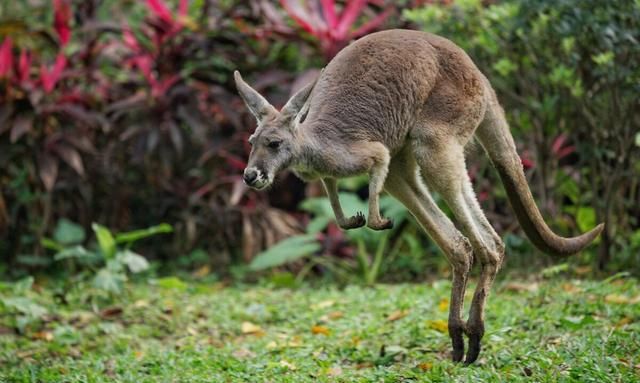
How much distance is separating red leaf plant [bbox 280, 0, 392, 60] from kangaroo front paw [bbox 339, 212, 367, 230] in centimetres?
381

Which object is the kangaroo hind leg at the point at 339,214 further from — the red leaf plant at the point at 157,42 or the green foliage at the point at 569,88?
the red leaf plant at the point at 157,42

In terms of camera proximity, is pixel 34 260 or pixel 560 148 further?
pixel 560 148

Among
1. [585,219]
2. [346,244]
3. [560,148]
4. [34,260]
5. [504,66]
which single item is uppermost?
[504,66]

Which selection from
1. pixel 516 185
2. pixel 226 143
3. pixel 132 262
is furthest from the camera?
pixel 226 143

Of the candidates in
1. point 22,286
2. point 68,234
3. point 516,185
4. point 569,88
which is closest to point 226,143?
point 68,234

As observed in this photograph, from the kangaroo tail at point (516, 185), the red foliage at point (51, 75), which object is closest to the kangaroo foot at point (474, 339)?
the kangaroo tail at point (516, 185)

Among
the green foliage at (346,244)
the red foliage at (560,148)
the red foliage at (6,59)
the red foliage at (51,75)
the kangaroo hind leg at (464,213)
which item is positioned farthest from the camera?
the red foliage at (51,75)

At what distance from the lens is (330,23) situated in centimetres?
791

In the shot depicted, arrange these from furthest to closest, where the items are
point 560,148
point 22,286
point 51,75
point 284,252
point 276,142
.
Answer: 1. point 560,148
2. point 51,75
3. point 284,252
4. point 22,286
5. point 276,142

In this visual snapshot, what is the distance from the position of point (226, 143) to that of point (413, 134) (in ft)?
13.0

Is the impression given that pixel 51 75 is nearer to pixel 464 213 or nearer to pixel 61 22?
pixel 61 22

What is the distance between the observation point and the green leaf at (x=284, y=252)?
24.3 feet

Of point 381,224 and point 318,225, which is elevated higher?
point 381,224

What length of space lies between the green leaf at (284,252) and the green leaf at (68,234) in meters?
1.59
